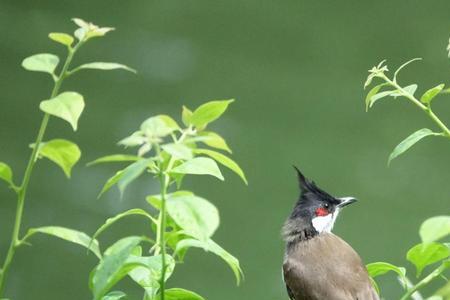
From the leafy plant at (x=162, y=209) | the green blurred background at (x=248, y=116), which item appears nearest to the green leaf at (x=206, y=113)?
the leafy plant at (x=162, y=209)

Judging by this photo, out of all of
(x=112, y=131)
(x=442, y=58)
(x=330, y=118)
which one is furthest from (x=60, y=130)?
(x=442, y=58)

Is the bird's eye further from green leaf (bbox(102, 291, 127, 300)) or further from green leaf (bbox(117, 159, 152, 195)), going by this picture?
green leaf (bbox(117, 159, 152, 195))

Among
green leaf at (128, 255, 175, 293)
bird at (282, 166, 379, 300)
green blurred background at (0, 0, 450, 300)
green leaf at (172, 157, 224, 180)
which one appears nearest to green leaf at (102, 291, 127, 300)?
green leaf at (128, 255, 175, 293)

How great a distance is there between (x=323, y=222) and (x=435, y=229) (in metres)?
1.35

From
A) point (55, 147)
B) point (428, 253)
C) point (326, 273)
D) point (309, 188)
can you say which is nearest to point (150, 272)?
point (55, 147)

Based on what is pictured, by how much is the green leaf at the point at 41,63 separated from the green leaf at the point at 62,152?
0.06 meters

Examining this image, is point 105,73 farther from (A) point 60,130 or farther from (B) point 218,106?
(B) point 218,106

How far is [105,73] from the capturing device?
4473 millimetres

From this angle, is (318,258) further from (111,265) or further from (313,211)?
(111,265)

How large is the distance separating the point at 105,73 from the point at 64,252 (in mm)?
785

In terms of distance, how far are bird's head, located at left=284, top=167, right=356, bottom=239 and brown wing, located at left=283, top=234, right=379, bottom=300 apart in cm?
7

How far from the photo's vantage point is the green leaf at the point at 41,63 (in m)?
0.87

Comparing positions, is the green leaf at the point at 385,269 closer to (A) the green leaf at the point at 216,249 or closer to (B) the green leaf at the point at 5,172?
(A) the green leaf at the point at 216,249

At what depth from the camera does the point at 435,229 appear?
2.45 feet
